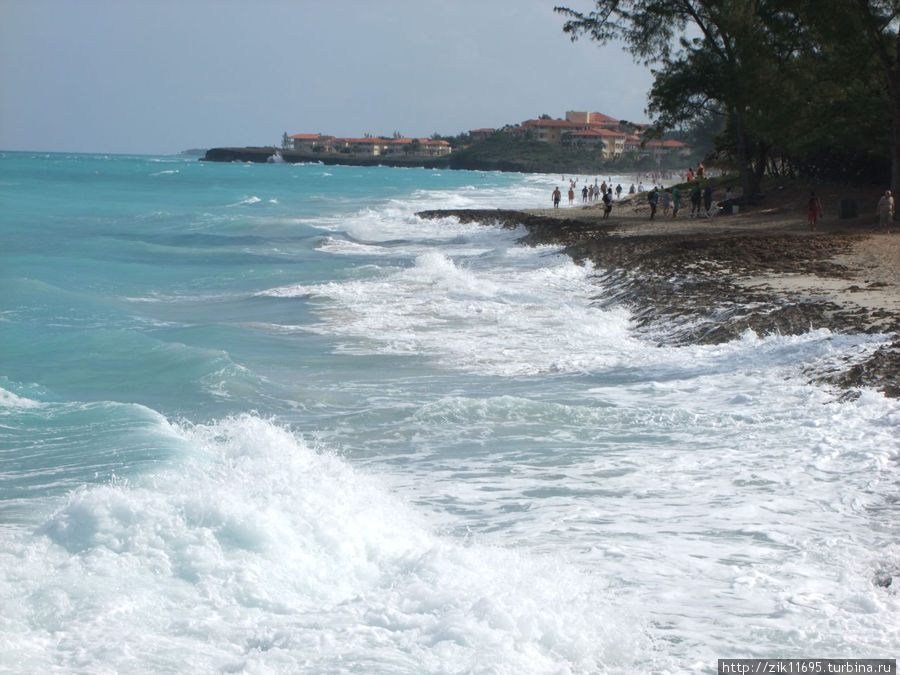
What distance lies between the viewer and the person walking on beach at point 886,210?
80.8 ft

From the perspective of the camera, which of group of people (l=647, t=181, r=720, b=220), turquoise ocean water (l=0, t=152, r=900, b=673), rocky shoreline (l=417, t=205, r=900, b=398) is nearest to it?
turquoise ocean water (l=0, t=152, r=900, b=673)

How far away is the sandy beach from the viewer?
14102 millimetres

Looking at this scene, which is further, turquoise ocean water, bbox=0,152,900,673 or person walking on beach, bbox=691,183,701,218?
person walking on beach, bbox=691,183,701,218

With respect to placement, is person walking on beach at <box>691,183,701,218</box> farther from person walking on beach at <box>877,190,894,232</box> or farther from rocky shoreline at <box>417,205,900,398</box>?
person walking on beach at <box>877,190,894,232</box>

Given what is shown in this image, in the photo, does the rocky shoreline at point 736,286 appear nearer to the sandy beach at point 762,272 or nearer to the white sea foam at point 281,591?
the sandy beach at point 762,272

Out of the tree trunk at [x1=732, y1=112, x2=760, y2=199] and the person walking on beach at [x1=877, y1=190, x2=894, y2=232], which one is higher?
the tree trunk at [x1=732, y1=112, x2=760, y2=199]

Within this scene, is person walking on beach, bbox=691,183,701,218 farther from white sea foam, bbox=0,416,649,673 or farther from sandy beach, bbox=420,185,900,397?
white sea foam, bbox=0,416,649,673

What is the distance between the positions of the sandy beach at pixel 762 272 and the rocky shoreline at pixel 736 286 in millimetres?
21

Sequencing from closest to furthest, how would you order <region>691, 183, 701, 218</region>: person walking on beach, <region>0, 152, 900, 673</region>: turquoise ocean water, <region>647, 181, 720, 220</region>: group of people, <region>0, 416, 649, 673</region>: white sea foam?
<region>0, 416, 649, 673</region>: white sea foam < <region>0, 152, 900, 673</region>: turquoise ocean water < <region>691, 183, 701, 218</region>: person walking on beach < <region>647, 181, 720, 220</region>: group of people

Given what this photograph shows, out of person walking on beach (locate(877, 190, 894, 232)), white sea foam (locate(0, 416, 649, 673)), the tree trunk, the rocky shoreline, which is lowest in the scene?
white sea foam (locate(0, 416, 649, 673))

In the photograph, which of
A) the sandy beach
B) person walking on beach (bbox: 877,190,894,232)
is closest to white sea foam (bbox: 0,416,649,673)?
the sandy beach

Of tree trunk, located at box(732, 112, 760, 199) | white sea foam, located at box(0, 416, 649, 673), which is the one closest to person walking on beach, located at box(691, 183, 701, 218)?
tree trunk, located at box(732, 112, 760, 199)

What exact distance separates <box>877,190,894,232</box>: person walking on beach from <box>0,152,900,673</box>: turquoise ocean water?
37.2 ft

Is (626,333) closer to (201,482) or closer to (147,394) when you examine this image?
(147,394)
